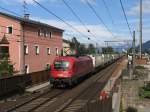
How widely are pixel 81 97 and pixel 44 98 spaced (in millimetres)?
2756

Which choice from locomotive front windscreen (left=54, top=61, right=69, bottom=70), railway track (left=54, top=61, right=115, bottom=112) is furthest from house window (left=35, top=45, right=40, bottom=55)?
railway track (left=54, top=61, right=115, bottom=112)

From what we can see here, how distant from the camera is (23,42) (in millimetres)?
53781

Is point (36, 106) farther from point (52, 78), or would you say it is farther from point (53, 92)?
point (52, 78)

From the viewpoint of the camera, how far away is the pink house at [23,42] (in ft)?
174

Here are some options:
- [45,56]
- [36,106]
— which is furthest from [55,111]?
[45,56]

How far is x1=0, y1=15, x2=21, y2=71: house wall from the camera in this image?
173 ft

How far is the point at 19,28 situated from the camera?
53.4 metres

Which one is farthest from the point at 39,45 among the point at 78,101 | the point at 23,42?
the point at 78,101

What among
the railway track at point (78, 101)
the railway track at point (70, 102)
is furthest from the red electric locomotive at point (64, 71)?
the railway track at point (78, 101)

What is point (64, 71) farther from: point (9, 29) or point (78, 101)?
point (9, 29)

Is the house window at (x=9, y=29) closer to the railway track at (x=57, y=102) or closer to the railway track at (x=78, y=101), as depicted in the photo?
the railway track at (x=57, y=102)

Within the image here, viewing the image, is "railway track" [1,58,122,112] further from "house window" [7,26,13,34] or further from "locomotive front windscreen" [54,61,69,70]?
"house window" [7,26,13,34]

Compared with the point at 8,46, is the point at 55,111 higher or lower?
lower

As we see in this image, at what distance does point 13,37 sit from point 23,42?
1.55 meters
